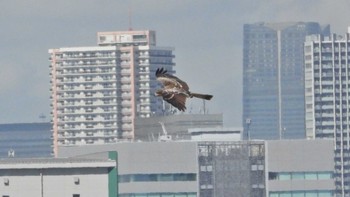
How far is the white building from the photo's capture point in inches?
5344

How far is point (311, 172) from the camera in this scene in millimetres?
186500

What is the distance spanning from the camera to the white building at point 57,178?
136 meters

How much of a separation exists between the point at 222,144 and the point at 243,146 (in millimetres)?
1959

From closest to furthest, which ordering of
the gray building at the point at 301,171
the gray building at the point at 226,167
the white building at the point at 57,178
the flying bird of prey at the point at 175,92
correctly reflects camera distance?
the flying bird of prey at the point at 175,92
the white building at the point at 57,178
the gray building at the point at 226,167
the gray building at the point at 301,171

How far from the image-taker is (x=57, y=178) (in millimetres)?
136375

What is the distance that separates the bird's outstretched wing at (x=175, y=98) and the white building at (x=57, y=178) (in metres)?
85.9

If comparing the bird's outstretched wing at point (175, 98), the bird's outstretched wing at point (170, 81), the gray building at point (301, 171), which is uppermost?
the bird's outstretched wing at point (170, 81)

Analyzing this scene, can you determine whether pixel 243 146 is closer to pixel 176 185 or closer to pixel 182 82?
pixel 176 185

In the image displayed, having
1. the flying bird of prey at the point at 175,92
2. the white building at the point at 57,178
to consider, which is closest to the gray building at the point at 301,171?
the white building at the point at 57,178

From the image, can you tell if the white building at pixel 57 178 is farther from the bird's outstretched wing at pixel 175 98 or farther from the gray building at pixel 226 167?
the bird's outstretched wing at pixel 175 98

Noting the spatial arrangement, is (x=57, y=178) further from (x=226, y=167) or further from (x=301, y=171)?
(x=226, y=167)

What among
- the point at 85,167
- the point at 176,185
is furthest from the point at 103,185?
the point at 176,185

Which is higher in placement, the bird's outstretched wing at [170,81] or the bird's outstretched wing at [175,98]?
the bird's outstretched wing at [170,81]

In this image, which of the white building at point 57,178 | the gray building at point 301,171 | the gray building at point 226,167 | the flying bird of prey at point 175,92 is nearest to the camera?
the flying bird of prey at point 175,92
